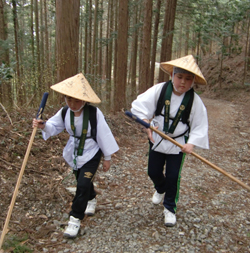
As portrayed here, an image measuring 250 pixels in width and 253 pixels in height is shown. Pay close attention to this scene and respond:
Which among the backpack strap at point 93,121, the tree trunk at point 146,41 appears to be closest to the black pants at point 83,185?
the backpack strap at point 93,121

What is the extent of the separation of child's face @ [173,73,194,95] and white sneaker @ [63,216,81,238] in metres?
2.15

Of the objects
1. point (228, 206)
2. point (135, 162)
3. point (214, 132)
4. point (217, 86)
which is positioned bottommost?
point (217, 86)

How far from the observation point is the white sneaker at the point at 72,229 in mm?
3057

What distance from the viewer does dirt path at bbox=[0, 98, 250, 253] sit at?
3029 mm

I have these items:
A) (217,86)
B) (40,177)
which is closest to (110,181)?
(40,177)

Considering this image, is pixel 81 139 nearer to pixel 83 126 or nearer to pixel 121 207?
pixel 83 126

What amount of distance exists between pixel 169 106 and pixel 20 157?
311cm

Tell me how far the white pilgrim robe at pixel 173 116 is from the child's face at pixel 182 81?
0.13m

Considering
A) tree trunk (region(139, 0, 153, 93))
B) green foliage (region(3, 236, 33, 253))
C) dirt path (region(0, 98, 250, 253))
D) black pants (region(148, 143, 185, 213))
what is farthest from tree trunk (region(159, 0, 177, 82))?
green foliage (region(3, 236, 33, 253))

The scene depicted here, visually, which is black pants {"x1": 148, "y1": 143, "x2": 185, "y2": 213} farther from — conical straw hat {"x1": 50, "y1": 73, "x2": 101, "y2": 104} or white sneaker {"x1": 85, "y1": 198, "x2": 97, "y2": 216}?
conical straw hat {"x1": 50, "y1": 73, "x2": 101, "y2": 104}

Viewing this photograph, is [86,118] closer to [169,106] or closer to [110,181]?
[169,106]

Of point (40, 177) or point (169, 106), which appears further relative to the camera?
point (40, 177)

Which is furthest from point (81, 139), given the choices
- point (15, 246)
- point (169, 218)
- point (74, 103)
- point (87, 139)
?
point (169, 218)

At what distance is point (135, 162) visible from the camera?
6.05 m
